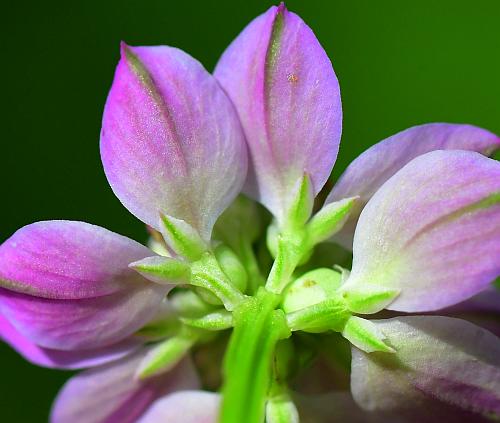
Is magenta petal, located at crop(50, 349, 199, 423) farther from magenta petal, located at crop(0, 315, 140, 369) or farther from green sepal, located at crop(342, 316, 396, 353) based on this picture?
green sepal, located at crop(342, 316, 396, 353)

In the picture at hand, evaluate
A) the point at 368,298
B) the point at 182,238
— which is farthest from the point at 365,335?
the point at 182,238

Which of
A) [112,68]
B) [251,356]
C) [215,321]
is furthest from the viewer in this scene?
[112,68]

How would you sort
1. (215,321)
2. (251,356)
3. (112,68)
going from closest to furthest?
(251,356), (215,321), (112,68)

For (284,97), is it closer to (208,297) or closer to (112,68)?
(208,297)

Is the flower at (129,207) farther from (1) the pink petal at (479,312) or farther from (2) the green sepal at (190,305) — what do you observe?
(1) the pink petal at (479,312)

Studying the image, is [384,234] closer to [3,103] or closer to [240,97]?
[240,97]

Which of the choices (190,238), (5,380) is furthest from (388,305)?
(5,380)

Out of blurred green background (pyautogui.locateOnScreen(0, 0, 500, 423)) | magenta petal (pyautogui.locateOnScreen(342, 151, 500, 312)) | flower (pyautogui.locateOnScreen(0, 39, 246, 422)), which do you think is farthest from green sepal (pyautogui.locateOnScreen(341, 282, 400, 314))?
blurred green background (pyautogui.locateOnScreen(0, 0, 500, 423))
